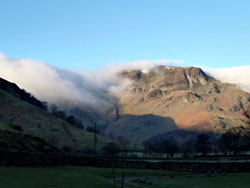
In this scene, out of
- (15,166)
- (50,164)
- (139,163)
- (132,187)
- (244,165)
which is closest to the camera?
(132,187)

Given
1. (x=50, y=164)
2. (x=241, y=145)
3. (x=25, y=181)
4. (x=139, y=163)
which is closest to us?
(x=25, y=181)

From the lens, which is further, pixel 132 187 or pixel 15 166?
pixel 15 166

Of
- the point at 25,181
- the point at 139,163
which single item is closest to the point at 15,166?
the point at 25,181

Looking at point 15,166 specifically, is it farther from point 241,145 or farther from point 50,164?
point 241,145

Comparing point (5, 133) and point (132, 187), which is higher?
point (5, 133)

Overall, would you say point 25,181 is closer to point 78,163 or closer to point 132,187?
point 132,187

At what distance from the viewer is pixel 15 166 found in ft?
221

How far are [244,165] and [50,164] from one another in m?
50.3

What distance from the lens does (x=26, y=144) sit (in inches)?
3607

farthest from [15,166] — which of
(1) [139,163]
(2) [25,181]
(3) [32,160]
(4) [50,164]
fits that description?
(1) [139,163]

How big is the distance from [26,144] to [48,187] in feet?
166

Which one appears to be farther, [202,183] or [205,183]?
[202,183]

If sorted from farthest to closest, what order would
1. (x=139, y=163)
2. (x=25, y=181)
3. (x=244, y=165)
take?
(x=139, y=163)
(x=244, y=165)
(x=25, y=181)

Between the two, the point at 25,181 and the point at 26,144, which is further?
the point at 26,144
